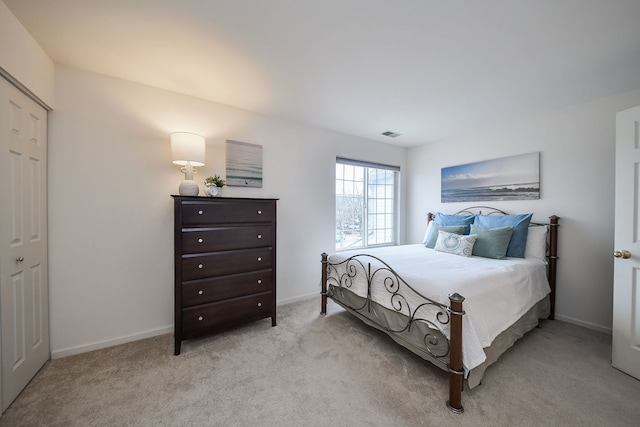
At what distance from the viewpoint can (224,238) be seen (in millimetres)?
2311

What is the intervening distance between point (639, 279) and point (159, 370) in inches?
148

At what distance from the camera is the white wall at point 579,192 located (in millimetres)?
2490

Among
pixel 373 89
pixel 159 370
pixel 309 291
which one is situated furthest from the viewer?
pixel 309 291

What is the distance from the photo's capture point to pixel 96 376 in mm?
1817

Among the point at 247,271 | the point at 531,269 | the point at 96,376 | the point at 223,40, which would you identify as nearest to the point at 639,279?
the point at 531,269

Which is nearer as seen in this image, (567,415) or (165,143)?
(567,415)

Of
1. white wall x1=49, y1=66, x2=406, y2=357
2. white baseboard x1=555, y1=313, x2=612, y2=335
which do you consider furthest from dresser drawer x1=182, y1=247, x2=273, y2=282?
white baseboard x1=555, y1=313, x2=612, y2=335

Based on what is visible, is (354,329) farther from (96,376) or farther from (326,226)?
(96,376)

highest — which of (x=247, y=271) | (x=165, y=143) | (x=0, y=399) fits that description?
(x=165, y=143)

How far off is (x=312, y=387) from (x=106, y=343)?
1.97 m

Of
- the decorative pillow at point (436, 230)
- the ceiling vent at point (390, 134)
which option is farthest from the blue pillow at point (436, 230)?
the ceiling vent at point (390, 134)

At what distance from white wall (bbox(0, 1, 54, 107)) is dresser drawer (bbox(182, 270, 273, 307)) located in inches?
70.9

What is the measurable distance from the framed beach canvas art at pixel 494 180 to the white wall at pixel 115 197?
122 inches

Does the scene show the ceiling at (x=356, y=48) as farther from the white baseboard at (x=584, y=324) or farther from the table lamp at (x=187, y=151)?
the white baseboard at (x=584, y=324)
